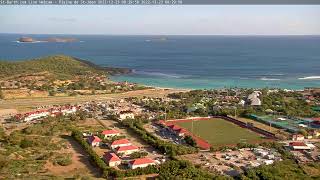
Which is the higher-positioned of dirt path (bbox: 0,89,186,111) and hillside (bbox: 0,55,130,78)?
hillside (bbox: 0,55,130,78)

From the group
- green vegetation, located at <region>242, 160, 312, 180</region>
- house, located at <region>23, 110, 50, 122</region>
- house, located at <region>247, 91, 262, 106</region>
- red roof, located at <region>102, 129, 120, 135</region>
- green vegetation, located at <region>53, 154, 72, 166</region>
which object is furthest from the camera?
house, located at <region>247, 91, 262, 106</region>

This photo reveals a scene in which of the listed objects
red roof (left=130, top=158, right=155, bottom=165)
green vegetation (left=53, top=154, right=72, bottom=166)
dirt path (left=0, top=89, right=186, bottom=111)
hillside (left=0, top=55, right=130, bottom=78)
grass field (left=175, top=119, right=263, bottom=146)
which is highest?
hillside (left=0, top=55, right=130, bottom=78)

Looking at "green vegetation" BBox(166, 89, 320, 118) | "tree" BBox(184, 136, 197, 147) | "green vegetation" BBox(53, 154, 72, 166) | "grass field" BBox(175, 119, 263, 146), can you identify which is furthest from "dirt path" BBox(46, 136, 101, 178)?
"green vegetation" BBox(166, 89, 320, 118)

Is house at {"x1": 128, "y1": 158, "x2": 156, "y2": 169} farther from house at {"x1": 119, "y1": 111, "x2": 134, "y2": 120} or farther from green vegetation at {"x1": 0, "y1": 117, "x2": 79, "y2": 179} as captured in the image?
house at {"x1": 119, "y1": 111, "x2": 134, "y2": 120}

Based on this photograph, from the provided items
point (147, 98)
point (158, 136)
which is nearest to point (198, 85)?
point (147, 98)

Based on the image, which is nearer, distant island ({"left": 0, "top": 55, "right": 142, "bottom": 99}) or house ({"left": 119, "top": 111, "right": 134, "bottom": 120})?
house ({"left": 119, "top": 111, "right": 134, "bottom": 120})

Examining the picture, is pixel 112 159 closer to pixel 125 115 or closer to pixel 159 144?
pixel 159 144

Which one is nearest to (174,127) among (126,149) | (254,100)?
(126,149)
